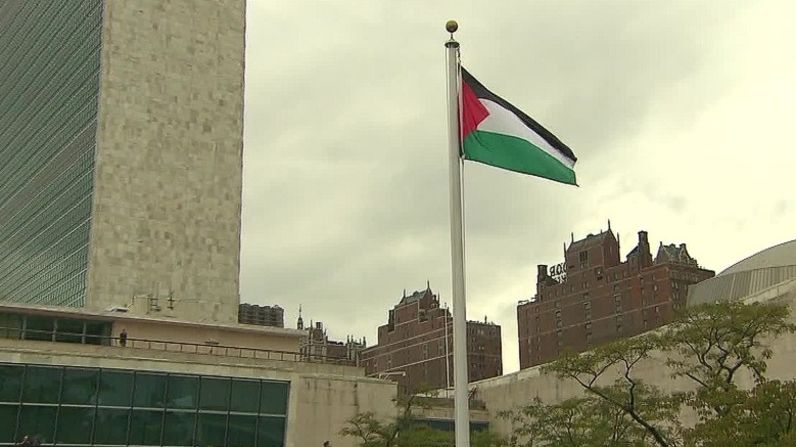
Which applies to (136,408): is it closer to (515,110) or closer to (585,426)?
(585,426)

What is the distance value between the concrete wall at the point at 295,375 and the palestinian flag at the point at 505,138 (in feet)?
127

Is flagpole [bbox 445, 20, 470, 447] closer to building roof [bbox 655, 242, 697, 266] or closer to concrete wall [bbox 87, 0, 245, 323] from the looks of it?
concrete wall [bbox 87, 0, 245, 323]

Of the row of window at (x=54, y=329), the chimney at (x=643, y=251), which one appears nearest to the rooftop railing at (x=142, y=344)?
the row of window at (x=54, y=329)

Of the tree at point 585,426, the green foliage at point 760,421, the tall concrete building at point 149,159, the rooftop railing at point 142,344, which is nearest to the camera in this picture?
the green foliage at point 760,421

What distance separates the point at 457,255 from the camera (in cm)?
2302

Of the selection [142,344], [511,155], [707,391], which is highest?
[142,344]

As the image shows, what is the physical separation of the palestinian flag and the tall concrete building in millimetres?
63862

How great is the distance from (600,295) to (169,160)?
95.9 metres

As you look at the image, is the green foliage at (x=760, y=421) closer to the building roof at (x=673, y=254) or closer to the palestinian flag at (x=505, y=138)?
the palestinian flag at (x=505, y=138)

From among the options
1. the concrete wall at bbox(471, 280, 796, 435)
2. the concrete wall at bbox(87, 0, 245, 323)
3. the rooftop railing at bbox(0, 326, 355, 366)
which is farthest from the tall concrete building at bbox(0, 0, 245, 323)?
the concrete wall at bbox(471, 280, 796, 435)

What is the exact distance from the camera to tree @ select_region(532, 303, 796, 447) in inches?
1283

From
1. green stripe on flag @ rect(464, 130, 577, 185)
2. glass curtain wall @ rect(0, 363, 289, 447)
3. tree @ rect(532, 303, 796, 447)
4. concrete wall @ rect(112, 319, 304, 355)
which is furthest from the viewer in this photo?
concrete wall @ rect(112, 319, 304, 355)

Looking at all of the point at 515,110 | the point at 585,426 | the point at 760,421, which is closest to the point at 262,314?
the point at 585,426

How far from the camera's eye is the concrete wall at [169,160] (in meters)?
91.3
